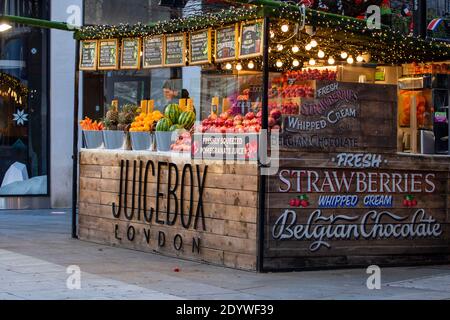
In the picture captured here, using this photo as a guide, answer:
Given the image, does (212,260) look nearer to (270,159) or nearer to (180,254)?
(180,254)

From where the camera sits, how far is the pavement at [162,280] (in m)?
9.58

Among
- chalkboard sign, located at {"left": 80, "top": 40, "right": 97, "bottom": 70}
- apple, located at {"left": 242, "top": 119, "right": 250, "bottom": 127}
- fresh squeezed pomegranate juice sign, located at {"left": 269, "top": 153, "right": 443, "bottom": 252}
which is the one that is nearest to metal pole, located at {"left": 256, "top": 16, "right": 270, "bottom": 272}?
fresh squeezed pomegranate juice sign, located at {"left": 269, "top": 153, "right": 443, "bottom": 252}

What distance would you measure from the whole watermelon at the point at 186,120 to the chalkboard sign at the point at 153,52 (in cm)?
84

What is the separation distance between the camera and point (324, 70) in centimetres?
1334

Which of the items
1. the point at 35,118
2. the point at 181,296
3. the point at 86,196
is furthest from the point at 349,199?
the point at 35,118

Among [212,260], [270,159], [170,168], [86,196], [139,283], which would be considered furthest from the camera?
[86,196]

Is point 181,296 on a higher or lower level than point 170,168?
lower

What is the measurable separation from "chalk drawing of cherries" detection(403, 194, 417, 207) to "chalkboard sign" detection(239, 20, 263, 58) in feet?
9.11

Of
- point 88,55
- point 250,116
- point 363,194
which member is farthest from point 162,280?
point 88,55

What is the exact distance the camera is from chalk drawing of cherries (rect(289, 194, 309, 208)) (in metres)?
11.4

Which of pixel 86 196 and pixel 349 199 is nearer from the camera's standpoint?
pixel 349 199

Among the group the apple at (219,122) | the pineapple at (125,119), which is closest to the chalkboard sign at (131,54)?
the pineapple at (125,119)

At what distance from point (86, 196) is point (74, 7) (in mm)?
7040

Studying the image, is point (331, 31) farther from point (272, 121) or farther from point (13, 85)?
point (13, 85)
